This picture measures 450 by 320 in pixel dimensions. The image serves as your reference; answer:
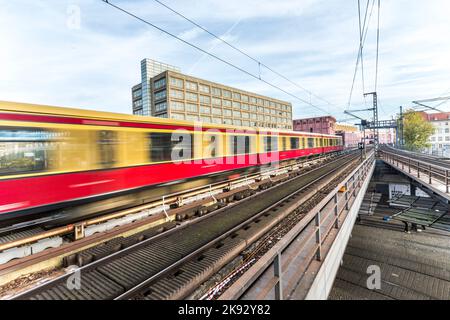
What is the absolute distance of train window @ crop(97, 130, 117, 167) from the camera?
21.4 feet

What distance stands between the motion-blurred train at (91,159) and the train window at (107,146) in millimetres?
27

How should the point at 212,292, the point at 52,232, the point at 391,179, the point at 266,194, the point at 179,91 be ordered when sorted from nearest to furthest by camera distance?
the point at 212,292 → the point at 52,232 → the point at 266,194 → the point at 391,179 → the point at 179,91

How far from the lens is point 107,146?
21.9 feet

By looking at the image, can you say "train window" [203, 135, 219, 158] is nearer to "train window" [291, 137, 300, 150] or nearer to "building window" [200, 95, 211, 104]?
"train window" [291, 137, 300, 150]

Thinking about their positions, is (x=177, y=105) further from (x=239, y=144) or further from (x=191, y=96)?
(x=239, y=144)

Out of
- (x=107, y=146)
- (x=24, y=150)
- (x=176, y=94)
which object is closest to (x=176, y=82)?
(x=176, y=94)

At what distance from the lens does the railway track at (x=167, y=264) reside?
365 centimetres

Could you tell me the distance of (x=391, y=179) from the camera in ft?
86.6

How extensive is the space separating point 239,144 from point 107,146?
23.1 ft

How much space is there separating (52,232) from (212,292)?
166 inches

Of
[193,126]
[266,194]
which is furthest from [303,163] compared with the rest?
[193,126]

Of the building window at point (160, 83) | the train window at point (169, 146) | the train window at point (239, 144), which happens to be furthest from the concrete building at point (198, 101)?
the train window at point (169, 146)
